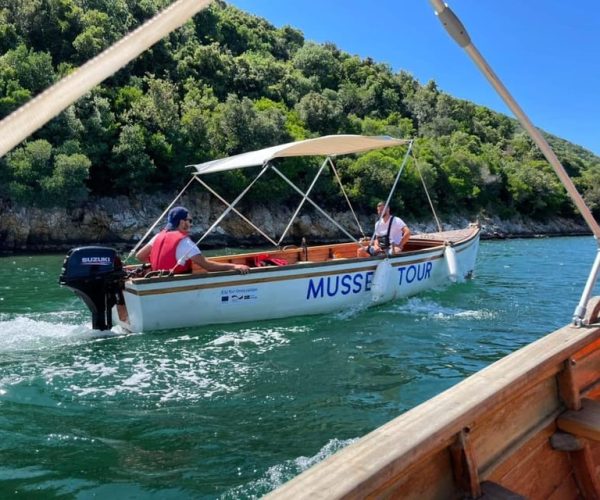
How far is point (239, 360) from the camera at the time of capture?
22.8 feet

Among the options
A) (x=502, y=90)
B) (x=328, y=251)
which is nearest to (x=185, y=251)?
(x=328, y=251)

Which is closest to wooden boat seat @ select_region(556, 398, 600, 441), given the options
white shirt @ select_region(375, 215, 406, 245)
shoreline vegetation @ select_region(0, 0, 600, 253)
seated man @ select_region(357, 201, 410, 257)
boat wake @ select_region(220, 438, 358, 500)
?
boat wake @ select_region(220, 438, 358, 500)

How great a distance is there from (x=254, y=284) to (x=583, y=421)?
20.9ft

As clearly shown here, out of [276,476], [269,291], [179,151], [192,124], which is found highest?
[192,124]

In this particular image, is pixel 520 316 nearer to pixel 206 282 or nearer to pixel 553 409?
pixel 206 282

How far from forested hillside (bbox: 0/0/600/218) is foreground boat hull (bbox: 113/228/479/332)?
87.1ft

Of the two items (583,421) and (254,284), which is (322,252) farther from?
(583,421)

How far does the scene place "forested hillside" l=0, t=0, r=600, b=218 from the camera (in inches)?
1368

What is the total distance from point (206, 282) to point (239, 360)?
77.6 inches

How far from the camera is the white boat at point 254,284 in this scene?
8055mm

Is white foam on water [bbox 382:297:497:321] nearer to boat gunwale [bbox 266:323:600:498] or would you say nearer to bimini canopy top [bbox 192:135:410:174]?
bimini canopy top [bbox 192:135:410:174]

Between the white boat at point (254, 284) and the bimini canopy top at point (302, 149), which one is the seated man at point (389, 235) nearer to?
the white boat at point (254, 284)

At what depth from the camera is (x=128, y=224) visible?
35.7 m

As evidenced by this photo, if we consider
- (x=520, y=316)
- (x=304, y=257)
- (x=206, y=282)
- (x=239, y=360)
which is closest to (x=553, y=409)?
(x=239, y=360)
